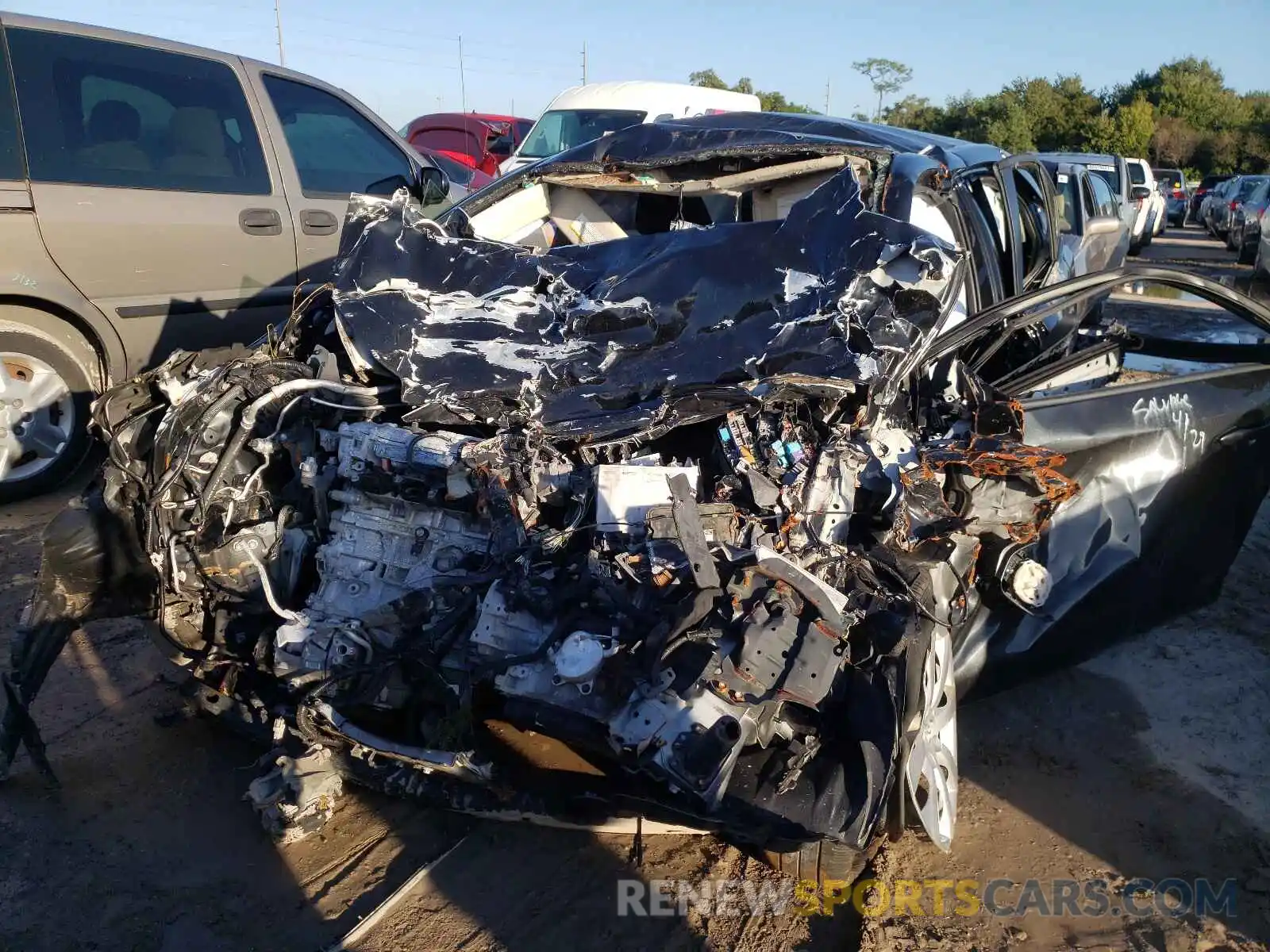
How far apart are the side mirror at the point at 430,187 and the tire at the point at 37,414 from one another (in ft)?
6.43

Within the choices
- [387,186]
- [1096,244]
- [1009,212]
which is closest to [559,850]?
[1009,212]

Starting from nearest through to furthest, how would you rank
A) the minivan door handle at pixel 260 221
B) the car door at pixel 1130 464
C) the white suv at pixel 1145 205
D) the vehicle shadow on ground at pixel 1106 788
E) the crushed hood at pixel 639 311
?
1. the vehicle shadow on ground at pixel 1106 788
2. the crushed hood at pixel 639 311
3. the car door at pixel 1130 464
4. the minivan door handle at pixel 260 221
5. the white suv at pixel 1145 205

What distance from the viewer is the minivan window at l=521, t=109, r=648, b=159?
32.9 ft

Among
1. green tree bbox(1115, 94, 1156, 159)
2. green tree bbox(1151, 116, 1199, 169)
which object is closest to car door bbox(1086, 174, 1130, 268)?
green tree bbox(1115, 94, 1156, 159)

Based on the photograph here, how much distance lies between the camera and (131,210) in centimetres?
454

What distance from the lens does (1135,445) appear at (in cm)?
312

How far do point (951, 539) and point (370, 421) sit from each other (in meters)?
1.83

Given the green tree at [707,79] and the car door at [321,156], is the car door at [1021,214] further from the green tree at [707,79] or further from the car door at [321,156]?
the green tree at [707,79]

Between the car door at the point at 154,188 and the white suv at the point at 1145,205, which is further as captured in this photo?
the white suv at the point at 1145,205

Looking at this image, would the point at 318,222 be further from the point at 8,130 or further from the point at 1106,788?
the point at 1106,788

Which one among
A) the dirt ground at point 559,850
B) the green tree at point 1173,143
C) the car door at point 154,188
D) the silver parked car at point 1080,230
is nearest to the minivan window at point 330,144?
the car door at point 154,188

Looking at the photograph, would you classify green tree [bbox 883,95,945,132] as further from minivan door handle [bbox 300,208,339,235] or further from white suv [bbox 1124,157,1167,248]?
minivan door handle [bbox 300,208,339,235]

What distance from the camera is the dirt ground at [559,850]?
2266mm

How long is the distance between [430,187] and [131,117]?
161 cm
